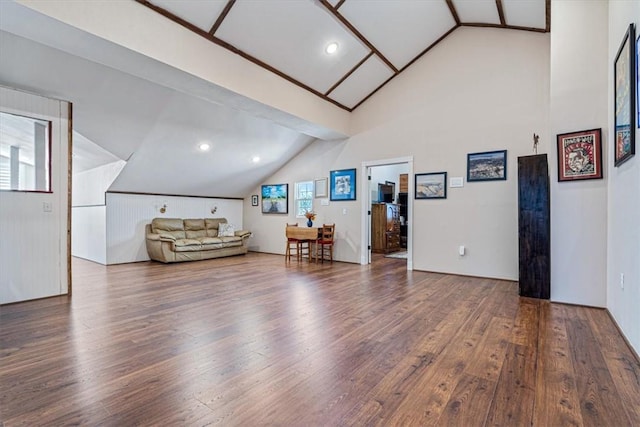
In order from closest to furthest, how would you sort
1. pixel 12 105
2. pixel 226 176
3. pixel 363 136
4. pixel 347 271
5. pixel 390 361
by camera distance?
1. pixel 390 361
2. pixel 12 105
3. pixel 347 271
4. pixel 363 136
5. pixel 226 176

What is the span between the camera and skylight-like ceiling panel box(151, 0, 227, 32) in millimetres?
3105

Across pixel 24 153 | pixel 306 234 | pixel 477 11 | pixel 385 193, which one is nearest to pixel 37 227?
pixel 24 153

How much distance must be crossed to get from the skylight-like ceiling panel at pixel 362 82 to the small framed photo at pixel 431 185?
184 cm

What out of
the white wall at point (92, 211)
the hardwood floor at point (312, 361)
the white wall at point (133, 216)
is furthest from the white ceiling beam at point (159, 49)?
the white wall at point (133, 216)

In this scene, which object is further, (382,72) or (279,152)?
(279,152)

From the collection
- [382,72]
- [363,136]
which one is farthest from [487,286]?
[382,72]

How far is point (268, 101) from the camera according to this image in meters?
4.41

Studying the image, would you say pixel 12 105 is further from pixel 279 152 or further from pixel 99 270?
pixel 279 152

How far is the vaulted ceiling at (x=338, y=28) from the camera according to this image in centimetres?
348

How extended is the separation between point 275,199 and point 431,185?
3.93m

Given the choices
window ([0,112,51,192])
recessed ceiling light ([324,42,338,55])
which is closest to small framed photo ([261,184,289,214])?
recessed ceiling light ([324,42,338,55])

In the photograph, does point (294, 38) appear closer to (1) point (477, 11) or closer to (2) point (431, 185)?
(1) point (477, 11)

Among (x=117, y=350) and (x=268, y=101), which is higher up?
(x=268, y=101)

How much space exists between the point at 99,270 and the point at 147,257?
1289 mm
